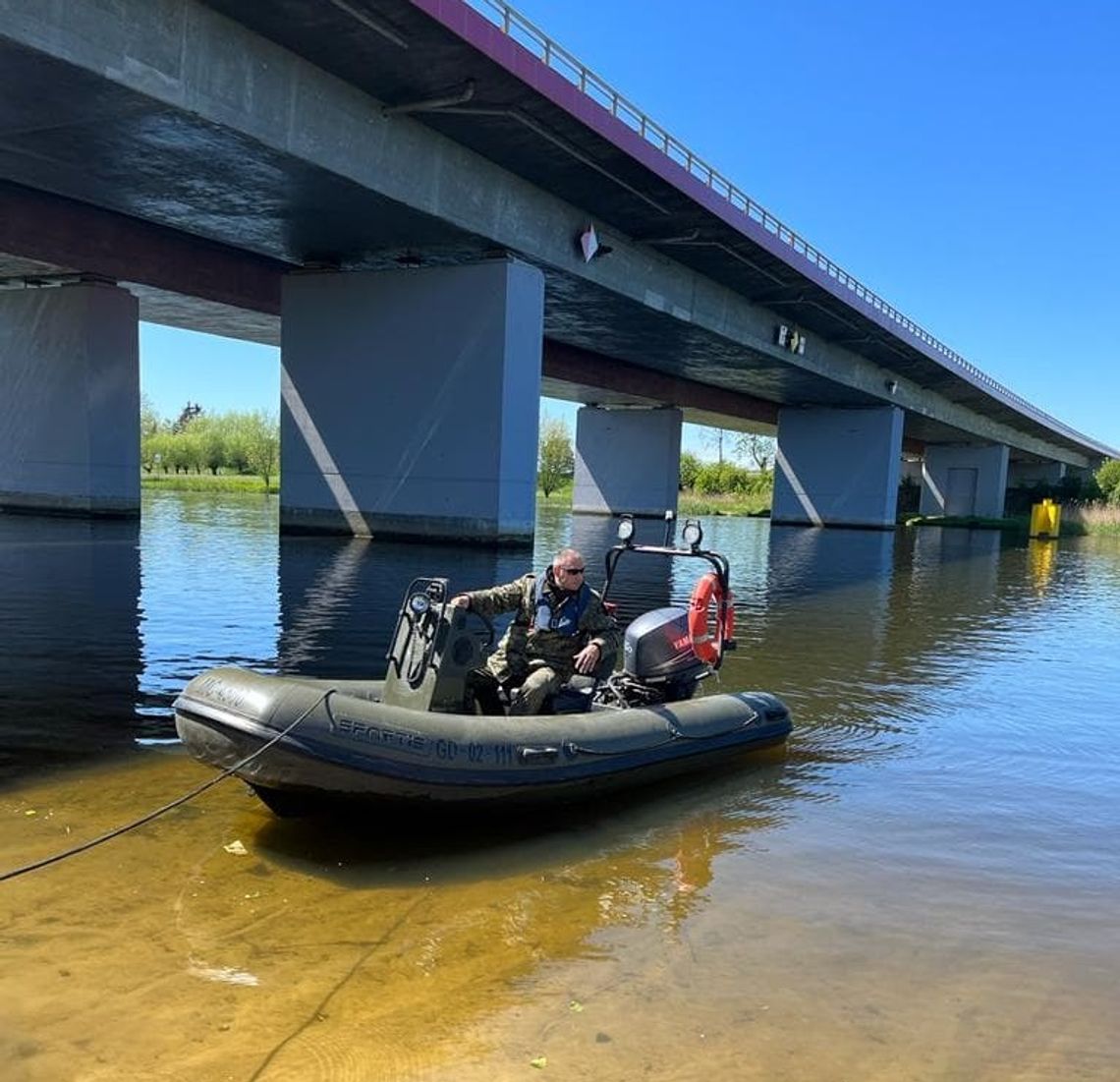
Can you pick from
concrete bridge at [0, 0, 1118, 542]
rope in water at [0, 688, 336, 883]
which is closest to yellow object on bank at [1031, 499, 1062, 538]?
concrete bridge at [0, 0, 1118, 542]

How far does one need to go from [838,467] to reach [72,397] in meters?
32.4

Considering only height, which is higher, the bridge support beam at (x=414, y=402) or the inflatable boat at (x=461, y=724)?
the bridge support beam at (x=414, y=402)

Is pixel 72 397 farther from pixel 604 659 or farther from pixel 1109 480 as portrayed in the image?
pixel 1109 480

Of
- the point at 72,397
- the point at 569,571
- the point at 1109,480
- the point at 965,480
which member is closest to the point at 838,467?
the point at 965,480

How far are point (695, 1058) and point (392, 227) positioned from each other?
1753cm

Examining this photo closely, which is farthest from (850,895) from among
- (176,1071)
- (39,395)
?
(39,395)

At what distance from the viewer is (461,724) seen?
4.67 metres

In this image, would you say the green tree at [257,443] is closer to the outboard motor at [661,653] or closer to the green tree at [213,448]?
the green tree at [213,448]

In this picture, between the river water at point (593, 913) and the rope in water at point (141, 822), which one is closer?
the river water at point (593, 913)

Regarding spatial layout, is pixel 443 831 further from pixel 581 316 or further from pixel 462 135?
pixel 581 316

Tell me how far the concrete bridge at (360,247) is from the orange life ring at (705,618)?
982cm

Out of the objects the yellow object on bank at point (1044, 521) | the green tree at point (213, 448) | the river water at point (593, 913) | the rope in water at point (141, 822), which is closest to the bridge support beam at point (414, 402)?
the river water at point (593, 913)

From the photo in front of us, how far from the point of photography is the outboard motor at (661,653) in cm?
611

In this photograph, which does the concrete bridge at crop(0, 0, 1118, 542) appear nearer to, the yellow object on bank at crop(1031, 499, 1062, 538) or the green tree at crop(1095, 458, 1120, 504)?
the yellow object on bank at crop(1031, 499, 1062, 538)
